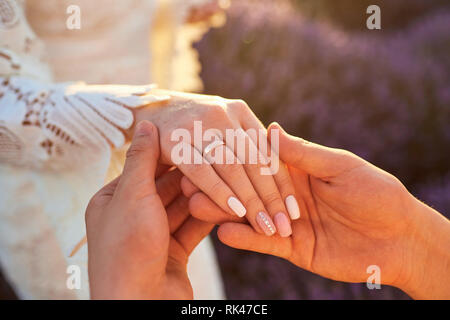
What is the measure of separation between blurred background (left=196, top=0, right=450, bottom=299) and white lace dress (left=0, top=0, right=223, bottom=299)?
0.66m

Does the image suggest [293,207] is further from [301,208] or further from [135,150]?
[135,150]

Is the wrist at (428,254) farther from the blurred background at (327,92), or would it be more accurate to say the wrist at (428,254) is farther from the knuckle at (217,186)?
the blurred background at (327,92)

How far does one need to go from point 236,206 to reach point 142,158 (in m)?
0.26

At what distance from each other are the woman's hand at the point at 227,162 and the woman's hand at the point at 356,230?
0.17 ft

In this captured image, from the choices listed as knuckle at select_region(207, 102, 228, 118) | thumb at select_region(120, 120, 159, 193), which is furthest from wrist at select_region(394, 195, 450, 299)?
thumb at select_region(120, 120, 159, 193)

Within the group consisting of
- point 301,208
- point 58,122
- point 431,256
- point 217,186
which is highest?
point 58,122

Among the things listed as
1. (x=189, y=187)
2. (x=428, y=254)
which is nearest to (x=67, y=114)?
(x=189, y=187)

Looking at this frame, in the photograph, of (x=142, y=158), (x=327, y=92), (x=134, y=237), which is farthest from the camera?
(x=327, y=92)

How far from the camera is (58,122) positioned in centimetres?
112

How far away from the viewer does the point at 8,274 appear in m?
1.40

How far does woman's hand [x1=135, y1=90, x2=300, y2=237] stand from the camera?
3.36 ft

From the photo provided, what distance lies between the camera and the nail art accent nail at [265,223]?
1.02 metres

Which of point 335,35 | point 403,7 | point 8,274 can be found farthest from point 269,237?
point 403,7

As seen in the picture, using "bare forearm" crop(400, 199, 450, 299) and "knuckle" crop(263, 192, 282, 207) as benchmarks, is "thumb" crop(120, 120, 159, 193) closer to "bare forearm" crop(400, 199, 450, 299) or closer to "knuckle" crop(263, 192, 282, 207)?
"knuckle" crop(263, 192, 282, 207)
